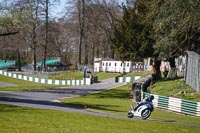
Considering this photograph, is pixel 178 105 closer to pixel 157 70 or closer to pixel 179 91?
pixel 179 91

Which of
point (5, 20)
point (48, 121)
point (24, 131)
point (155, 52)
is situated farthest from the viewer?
point (155, 52)

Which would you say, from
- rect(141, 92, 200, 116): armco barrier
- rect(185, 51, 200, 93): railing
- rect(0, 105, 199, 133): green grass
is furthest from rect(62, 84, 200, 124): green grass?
rect(0, 105, 199, 133): green grass

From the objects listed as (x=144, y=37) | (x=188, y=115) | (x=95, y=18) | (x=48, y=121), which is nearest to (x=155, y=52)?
(x=144, y=37)

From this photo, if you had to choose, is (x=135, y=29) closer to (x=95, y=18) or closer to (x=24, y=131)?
(x=24, y=131)

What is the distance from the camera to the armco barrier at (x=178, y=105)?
26.6m

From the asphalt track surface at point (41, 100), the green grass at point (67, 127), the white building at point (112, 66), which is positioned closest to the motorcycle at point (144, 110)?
the asphalt track surface at point (41, 100)

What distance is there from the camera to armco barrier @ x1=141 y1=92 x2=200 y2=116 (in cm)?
2664

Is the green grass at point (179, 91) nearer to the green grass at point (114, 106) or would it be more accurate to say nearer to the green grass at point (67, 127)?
the green grass at point (114, 106)

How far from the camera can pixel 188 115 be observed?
27.1 m

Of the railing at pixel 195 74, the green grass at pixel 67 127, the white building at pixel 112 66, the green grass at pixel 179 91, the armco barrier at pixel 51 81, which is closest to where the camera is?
the green grass at pixel 67 127

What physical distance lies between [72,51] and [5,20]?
245ft

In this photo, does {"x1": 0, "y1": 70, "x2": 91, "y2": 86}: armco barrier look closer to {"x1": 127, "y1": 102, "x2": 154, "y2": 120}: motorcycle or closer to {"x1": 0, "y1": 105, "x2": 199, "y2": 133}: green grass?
{"x1": 127, "y1": 102, "x2": 154, "y2": 120}: motorcycle

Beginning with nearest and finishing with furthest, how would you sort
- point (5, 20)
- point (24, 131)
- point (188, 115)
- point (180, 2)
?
1. point (24, 131)
2. point (180, 2)
3. point (188, 115)
4. point (5, 20)

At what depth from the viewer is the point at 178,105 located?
28453 millimetres
